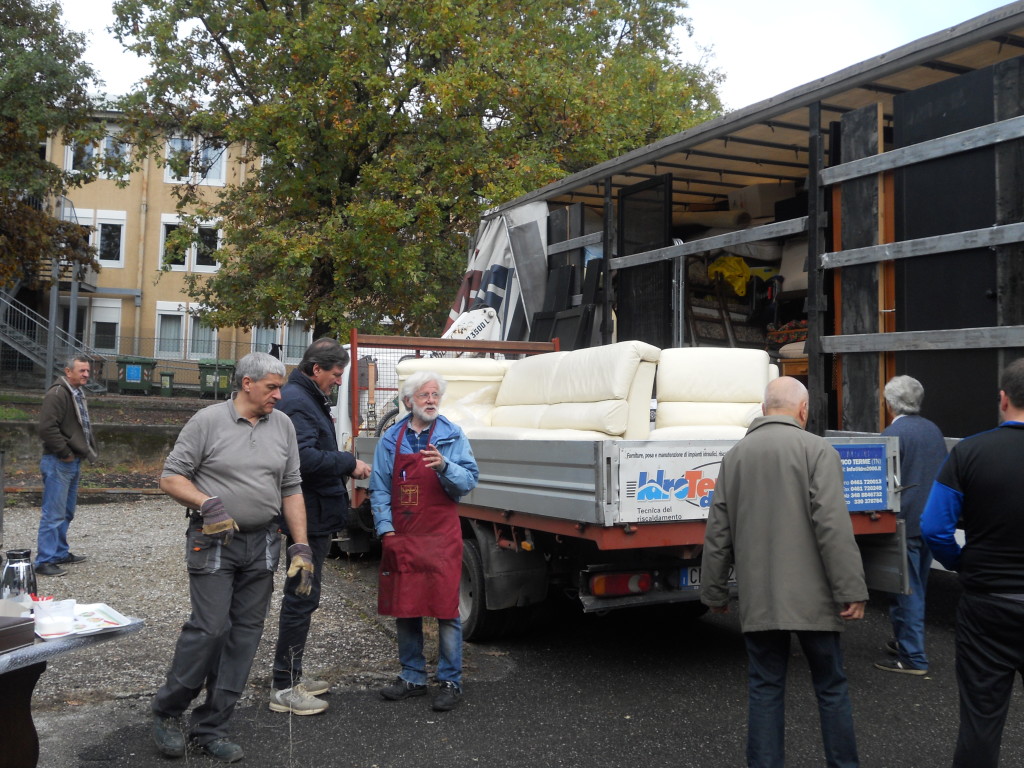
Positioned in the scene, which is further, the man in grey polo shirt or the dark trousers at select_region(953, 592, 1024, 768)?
the man in grey polo shirt

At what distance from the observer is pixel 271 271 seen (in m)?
16.7

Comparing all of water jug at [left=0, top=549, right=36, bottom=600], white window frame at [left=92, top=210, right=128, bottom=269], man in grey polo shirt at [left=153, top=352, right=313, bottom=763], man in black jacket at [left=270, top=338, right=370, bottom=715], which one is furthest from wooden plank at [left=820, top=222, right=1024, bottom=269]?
white window frame at [left=92, top=210, right=128, bottom=269]

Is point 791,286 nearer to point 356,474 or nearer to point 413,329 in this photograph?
point 356,474

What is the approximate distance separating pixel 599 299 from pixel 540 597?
4.66 m

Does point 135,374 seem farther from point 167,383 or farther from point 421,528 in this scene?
point 421,528

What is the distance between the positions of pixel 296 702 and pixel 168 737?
749 millimetres

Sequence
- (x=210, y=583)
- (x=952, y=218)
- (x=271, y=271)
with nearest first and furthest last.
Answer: (x=210, y=583), (x=952, y=218), (x=271, y=271)

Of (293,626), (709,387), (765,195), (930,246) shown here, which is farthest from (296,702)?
(765,195)

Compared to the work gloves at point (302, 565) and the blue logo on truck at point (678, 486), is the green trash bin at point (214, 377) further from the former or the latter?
the blue logo on truck at point (678, 486)

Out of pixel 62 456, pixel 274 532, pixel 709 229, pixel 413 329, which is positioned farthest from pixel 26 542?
pixel 413 329

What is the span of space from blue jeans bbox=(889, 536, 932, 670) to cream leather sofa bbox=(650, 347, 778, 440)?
1.36m

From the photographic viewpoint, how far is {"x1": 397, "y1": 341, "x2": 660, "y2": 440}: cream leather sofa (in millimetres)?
6293

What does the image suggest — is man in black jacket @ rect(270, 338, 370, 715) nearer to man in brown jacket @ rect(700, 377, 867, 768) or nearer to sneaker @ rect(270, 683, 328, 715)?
sneaker @ rect(270, 683, 328, 715)

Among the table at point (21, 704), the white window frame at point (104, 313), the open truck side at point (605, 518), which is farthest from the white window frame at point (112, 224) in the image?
the table at point (21, 704)
